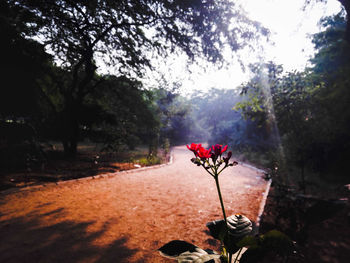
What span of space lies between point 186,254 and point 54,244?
231 cm

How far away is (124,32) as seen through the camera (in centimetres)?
960

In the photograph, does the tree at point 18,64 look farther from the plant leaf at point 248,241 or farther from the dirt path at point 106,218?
the plant leaf at point 248,241

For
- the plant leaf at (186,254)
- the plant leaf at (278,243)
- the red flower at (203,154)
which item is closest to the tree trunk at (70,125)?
the red flower at (203,154)

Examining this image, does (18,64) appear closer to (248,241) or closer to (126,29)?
(126,29)

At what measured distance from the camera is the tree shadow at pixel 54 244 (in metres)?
2.47

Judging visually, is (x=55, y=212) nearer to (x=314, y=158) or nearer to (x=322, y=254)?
(x=322, y=254)

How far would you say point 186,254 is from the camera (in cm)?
154

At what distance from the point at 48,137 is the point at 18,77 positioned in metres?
5.73

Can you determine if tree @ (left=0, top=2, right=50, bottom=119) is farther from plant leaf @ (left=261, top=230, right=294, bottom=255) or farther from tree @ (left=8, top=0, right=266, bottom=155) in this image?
plant leaf @ (left=261, top=230, right=294, bottom=255)

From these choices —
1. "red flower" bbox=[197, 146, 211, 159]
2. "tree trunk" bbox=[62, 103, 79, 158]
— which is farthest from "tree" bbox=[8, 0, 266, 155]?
"red flower" bbox=[197, 146, 211, 159]

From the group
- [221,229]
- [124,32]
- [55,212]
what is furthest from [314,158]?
[124,32]

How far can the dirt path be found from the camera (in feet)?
8.66

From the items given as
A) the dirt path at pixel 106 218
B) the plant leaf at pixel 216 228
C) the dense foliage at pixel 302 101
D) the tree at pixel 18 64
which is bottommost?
the dirt path at pixel 106 218

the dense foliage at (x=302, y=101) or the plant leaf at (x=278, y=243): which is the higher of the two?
the dense foliage at (x=302, y=101)
